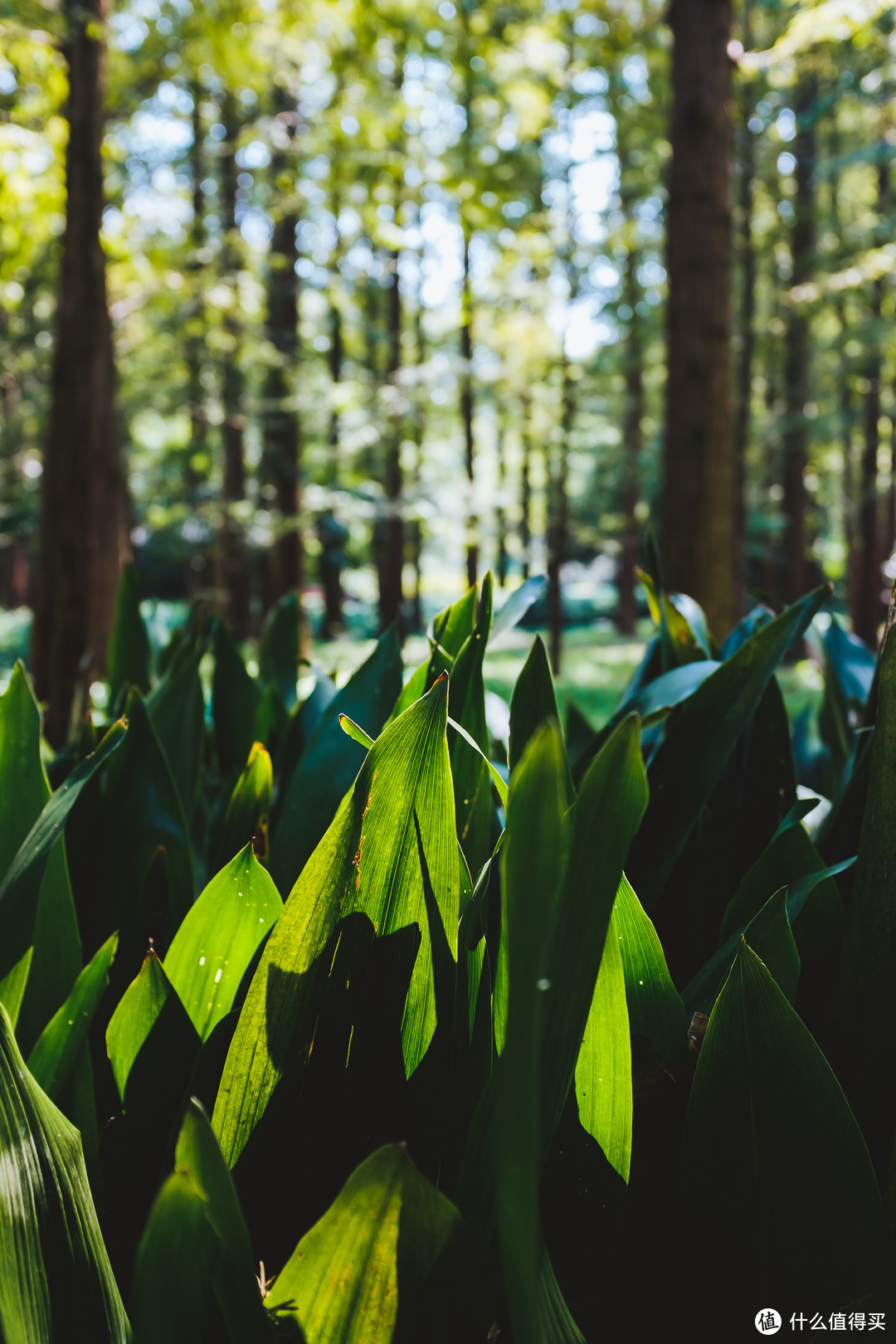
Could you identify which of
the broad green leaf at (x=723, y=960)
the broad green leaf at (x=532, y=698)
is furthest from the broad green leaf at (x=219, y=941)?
the broad green leaf at (x=723, y=960)

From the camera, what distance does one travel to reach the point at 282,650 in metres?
1.49

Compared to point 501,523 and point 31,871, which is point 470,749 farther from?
point 501,523

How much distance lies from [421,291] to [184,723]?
20.1 metres

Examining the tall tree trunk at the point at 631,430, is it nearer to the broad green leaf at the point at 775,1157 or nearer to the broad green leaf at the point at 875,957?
the broad green leaf at the point at 875,957

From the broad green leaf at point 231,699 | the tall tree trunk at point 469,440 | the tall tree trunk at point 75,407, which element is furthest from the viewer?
the tall tree trunk at point 469,440

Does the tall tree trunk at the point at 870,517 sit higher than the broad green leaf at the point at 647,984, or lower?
higher

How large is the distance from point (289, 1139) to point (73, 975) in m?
0.25

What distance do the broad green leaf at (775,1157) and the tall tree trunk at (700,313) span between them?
4.81 m

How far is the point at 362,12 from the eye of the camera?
14.5ft

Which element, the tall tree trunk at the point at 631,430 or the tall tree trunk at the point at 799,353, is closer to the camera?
the tall tree trunk at the point at 799,353

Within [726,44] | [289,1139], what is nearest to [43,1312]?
[289,1139]

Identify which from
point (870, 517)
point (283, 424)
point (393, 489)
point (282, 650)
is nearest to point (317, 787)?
point (282, 650)

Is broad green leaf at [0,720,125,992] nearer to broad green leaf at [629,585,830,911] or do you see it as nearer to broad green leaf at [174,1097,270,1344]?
broad green leaf at [174,1097,270,1344]

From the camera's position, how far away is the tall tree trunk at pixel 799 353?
39.0ft
